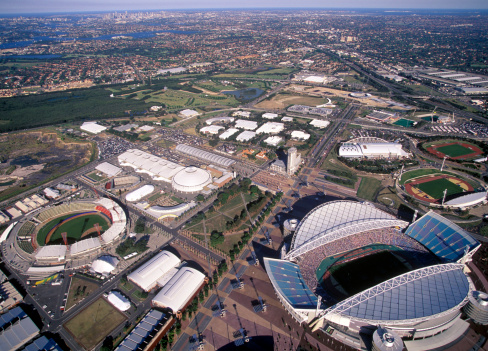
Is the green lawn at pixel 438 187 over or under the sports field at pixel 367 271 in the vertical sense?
over

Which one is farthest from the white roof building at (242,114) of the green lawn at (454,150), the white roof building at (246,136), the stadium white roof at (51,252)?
the stadium white roof at (51,252)

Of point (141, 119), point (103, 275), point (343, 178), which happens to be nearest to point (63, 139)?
point (141, 119)

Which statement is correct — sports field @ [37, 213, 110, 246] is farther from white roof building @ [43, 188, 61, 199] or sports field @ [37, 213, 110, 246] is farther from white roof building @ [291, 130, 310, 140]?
white roof building @ [291, 130, 310, 140]

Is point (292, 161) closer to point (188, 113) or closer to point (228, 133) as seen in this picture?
point (228, 133)

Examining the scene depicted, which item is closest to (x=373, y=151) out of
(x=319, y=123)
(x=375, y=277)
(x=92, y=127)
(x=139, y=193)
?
(x=319, y=123)

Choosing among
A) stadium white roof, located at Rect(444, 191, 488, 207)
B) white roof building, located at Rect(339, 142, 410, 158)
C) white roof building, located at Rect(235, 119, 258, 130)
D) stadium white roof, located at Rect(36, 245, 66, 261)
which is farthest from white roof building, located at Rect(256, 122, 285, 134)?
stadium white roof, located at Rect(36, 245, 66, 261)

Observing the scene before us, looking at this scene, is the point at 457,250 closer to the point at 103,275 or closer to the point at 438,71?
the point at 103,275

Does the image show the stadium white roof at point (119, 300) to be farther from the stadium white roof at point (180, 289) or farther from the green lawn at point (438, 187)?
the green lawn at point (438, 187)
